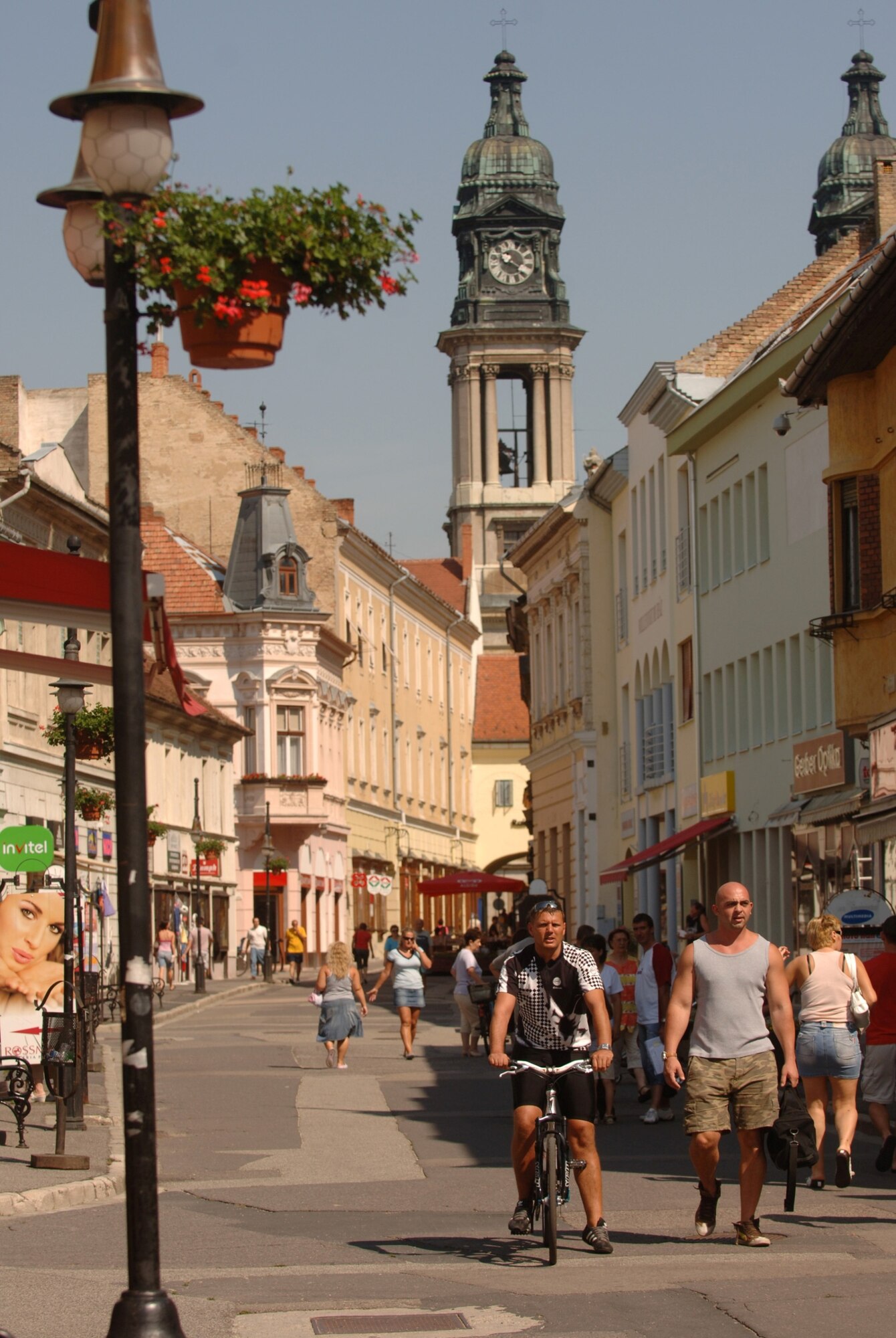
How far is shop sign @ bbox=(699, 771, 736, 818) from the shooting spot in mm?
39344

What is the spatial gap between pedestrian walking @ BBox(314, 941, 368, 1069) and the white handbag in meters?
13.6

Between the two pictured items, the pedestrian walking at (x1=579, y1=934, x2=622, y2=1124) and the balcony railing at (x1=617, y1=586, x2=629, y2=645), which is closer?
the pedestrian walking at (x1=579, y1=934, x2=622, y2=1124)

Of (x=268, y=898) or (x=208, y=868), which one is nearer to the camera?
(x=208, y=868)

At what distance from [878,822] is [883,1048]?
292 inches

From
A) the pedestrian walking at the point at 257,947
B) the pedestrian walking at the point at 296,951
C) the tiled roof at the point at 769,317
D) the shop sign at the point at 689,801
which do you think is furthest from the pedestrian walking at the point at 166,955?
the tiled roof at the point at 769,317

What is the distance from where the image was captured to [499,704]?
112 meters

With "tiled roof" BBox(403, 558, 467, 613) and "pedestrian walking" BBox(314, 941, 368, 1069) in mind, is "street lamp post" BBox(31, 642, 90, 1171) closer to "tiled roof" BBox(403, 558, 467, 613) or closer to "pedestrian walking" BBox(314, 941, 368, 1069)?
"pedestrian walking" BBox(314, 941, 368, 1069)

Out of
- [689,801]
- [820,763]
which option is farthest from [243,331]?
[689,801]

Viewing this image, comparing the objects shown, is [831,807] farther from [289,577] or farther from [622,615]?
[289,577]

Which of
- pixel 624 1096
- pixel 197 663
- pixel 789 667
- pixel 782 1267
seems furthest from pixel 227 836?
pixel 782 1267

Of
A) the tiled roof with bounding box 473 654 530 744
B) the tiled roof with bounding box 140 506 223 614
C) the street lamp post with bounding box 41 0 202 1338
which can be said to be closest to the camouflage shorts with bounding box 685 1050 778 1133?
the street lamp post with bounding box 41 0 202 1338

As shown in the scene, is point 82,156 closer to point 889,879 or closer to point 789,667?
point 889,879

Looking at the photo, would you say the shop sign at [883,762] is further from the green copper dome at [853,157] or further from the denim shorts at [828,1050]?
the green copper dome at [853,157]

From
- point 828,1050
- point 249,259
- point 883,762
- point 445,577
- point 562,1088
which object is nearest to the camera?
point 249,259
